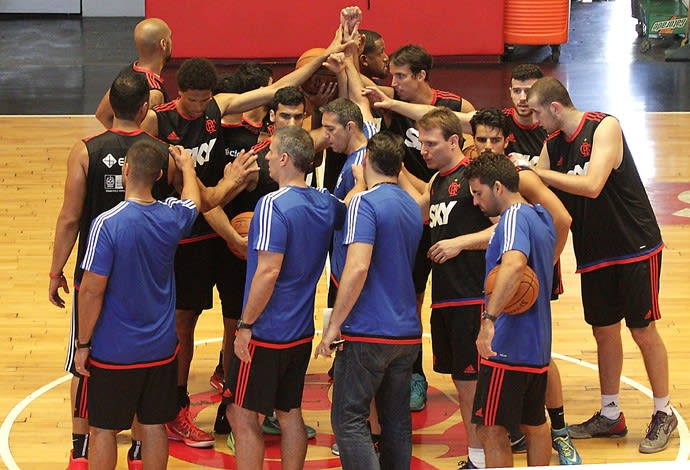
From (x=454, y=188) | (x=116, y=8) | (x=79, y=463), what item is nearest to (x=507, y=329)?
(x=454, y=188)

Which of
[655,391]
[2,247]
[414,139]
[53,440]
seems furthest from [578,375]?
[2,247]

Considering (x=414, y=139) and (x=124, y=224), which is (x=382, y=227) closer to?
(x=124, y=224)

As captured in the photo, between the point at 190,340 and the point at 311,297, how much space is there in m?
1.41

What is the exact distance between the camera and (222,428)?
6652mm

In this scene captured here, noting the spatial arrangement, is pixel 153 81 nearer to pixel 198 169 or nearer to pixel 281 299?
pixel 198 169

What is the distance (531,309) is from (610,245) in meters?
1.21

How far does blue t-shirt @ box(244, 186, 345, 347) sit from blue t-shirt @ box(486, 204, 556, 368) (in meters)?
0.76

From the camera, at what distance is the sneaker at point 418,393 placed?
275 inches

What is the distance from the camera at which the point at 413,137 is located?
6.90m

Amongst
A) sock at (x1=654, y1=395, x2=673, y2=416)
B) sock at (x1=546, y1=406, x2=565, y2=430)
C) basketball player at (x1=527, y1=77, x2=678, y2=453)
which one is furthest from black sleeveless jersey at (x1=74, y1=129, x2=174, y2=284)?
sock at (x1=654, y1=395, x2=673, y2=416)

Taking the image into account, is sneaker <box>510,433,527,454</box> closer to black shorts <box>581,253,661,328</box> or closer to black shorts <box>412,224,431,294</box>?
black shorts <box>581,253,661,328</box>

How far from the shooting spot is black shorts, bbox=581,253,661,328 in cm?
636

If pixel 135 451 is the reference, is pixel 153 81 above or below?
above

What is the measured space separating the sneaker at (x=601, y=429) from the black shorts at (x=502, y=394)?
1.30 metres
